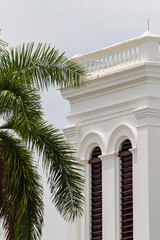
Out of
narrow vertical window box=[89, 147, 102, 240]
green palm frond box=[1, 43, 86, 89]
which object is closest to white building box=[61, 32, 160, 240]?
narrow vertical window box=[89, 147, 102, 240]

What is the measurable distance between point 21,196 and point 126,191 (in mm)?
12659

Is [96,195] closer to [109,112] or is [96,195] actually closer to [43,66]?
[109,112]

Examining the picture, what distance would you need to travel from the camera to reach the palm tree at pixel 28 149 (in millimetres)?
27398

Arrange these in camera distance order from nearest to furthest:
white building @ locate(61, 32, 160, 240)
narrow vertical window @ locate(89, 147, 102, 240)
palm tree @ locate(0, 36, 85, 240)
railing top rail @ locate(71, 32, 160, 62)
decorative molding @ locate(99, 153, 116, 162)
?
palm tree @ locate(0, 36, 85, 240), white building @ locate(61, 32, 160, 240), railing top rail @ locate(71, 32, 160, 62), decorative molding @ locate(99, 153, 116, 162), narrow vertical window @ locate(89, 147, 102, 240)

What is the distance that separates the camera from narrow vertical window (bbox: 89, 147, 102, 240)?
41219 millimetres

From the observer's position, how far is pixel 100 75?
134 ft

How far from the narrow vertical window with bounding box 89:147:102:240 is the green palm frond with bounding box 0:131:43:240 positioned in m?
13.5

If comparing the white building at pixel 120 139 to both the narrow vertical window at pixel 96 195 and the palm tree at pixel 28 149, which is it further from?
the palm tree at pixel 28 149

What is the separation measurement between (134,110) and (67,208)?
11.5 metres

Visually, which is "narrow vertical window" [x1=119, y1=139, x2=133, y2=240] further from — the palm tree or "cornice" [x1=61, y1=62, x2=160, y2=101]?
the palm tree

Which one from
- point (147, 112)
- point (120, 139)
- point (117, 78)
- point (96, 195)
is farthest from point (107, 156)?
point (147, 112)

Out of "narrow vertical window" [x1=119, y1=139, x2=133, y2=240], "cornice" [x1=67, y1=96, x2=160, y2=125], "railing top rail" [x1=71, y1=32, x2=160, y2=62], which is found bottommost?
"narrow vertical window" [x1=119, y1=139, x2=133, y2=240]

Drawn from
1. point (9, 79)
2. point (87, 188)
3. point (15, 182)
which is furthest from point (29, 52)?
point (87, 188)

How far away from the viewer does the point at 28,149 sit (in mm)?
27828
